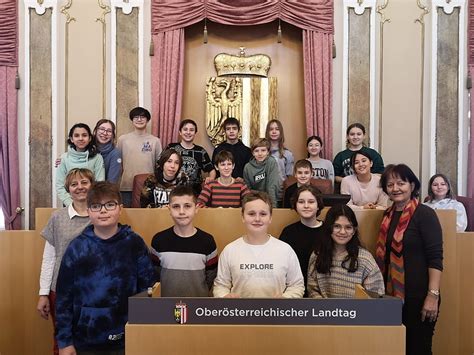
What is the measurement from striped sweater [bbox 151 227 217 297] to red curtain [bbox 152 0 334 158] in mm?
2867

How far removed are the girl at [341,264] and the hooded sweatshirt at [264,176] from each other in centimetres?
135

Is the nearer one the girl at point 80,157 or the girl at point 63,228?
the girl at point 63,228

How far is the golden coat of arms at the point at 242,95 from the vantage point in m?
5.70

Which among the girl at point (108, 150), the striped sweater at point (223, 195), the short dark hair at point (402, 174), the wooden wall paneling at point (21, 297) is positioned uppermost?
the girl at point (108, 150)

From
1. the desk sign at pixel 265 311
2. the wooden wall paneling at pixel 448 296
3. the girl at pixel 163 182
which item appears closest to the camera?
the desk sign at pixel 265 311

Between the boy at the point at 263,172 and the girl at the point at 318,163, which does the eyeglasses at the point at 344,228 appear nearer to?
the boy at the point at 263,172

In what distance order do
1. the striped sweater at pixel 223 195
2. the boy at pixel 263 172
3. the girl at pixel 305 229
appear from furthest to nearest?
1. the boy at pixel 263 172
2. the striped sweater at pixel 223 195
3. the girl at pixel 305 229

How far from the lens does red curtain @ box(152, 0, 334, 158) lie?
219 inches

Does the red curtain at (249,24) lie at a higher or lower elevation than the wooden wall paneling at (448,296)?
higher

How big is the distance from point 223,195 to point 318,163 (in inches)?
59.6

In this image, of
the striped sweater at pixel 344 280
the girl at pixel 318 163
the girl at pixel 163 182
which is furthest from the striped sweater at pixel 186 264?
the girl at pixel 318 163

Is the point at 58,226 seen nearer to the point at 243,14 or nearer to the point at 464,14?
the point at 243,14

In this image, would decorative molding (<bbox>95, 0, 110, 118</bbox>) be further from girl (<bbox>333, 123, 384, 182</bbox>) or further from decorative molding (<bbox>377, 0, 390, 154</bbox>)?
decorative molding (<bbox>377, 0, 390, 154</bbox>)

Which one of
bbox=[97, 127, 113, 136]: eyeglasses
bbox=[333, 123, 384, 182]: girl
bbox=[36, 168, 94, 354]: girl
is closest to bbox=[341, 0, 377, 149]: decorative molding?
bbox=[333, 123, 384, 182]: girl
